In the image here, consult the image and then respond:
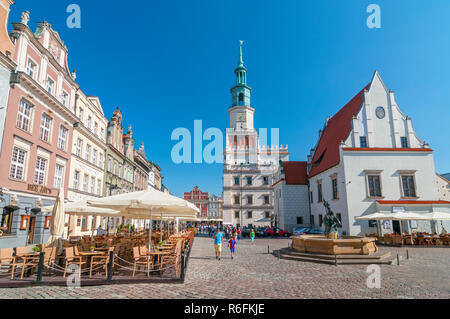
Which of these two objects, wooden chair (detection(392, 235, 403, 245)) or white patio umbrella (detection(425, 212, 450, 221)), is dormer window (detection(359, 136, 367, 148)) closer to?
white patio umbrella (detection(425, 212, 450, 221))

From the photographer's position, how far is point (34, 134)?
61.3 feet

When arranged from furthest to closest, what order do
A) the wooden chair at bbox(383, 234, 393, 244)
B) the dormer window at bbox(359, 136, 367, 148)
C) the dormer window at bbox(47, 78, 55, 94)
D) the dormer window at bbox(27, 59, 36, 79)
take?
the dormer window at bbox(359, 136, 367, 148), the wooden chair at bbox(383, 234, 393, 244), the dormer window at bbox(47, 78, 55, 94), the dormer window at bbox(27, 59, 36, 79)

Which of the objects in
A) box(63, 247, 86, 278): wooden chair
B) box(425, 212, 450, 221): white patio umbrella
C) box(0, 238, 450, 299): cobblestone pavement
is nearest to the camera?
Result: box(0, 238, 450, 299): cobblestone pavement

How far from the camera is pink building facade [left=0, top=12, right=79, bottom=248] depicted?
1639 centimetres

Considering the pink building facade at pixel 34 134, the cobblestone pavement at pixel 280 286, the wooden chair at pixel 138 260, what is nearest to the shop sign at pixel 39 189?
the pink building facade at pixel 34 134

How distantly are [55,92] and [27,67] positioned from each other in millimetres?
3445

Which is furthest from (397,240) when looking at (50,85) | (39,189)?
(50,85)

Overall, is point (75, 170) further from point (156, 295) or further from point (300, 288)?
point (300, 288)

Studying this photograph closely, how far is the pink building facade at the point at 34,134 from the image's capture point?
1639 centimetres

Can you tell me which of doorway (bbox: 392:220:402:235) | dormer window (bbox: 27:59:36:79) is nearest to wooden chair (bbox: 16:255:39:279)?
dormer window (bbox: 27:59:36:79)

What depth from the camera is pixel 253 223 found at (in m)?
56.1

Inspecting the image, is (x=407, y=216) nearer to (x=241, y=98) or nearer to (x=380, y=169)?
(x=380, y=169)

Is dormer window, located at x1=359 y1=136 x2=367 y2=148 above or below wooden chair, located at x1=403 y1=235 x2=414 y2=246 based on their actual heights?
above
